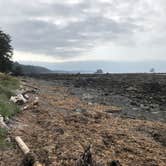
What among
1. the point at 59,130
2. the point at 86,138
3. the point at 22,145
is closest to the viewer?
the point at 22,145

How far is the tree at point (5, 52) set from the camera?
76.1 metres

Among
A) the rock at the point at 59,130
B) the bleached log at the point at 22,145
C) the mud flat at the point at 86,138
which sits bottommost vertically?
the mud flat at the point at 86,138

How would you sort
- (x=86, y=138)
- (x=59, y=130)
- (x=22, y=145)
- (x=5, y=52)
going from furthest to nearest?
(x=5, y=52) < (x=59, y=130) < (x=86, y=138) < (x=22, y=145)

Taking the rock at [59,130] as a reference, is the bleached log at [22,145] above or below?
above

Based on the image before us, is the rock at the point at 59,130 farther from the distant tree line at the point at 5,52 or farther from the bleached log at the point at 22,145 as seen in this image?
the distant tree line at the point at 5,52

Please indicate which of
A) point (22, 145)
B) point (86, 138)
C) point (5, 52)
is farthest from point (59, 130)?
point (5, 52)

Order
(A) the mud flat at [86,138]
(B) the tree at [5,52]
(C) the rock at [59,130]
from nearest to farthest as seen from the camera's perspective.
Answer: (A) the mud flat at [86,138] < (C) the rock at [59,130] < (B) the tree at [5,52]

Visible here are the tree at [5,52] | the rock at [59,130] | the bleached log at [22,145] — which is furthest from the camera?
the tree at [5,52]

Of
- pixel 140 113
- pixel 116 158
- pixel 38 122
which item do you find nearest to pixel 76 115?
pixel 38 122

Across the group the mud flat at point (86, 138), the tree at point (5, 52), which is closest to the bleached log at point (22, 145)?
the mud flat at point (86, 138)

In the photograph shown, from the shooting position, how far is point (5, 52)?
77562 mm

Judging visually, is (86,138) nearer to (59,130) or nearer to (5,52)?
(59,130)

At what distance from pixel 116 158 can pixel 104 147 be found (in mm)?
1161

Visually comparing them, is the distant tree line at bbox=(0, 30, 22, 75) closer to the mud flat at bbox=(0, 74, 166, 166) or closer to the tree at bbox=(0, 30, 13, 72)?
the tree at bbox=(0, 30, 13, 72)
